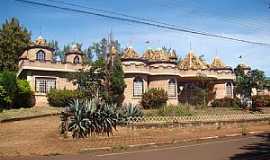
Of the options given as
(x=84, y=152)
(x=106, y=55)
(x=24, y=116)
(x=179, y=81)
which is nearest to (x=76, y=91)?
(x=106, y=55)

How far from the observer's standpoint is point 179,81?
171 feet

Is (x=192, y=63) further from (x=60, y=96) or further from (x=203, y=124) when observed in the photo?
(x=203, y=124)

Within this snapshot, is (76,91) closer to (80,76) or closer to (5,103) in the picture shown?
(80,76)

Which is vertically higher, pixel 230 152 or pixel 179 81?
pixel 179 81

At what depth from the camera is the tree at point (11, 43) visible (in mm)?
52688

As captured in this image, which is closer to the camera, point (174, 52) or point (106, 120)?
point (106, 120)

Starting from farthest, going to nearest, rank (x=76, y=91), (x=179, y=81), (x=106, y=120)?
(x=179, y=81), (x=76, y=91), (x=106, y=120)

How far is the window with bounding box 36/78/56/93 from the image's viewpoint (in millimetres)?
42562

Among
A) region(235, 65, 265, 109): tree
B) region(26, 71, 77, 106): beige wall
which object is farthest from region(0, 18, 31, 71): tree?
region(235, 65, 265, 109): tree

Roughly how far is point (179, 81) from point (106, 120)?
89.2ft

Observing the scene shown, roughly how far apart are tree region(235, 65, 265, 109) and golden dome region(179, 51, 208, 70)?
4.79m

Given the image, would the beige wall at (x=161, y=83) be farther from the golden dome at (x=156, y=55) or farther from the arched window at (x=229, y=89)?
the arched window at (x=229, y=89)

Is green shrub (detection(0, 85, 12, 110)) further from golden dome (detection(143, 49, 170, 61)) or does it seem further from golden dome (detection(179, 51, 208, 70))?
golden dome (detection(179, 51, 208, 70))

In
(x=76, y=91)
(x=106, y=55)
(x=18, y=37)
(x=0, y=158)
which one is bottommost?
(x=0, y=158)
